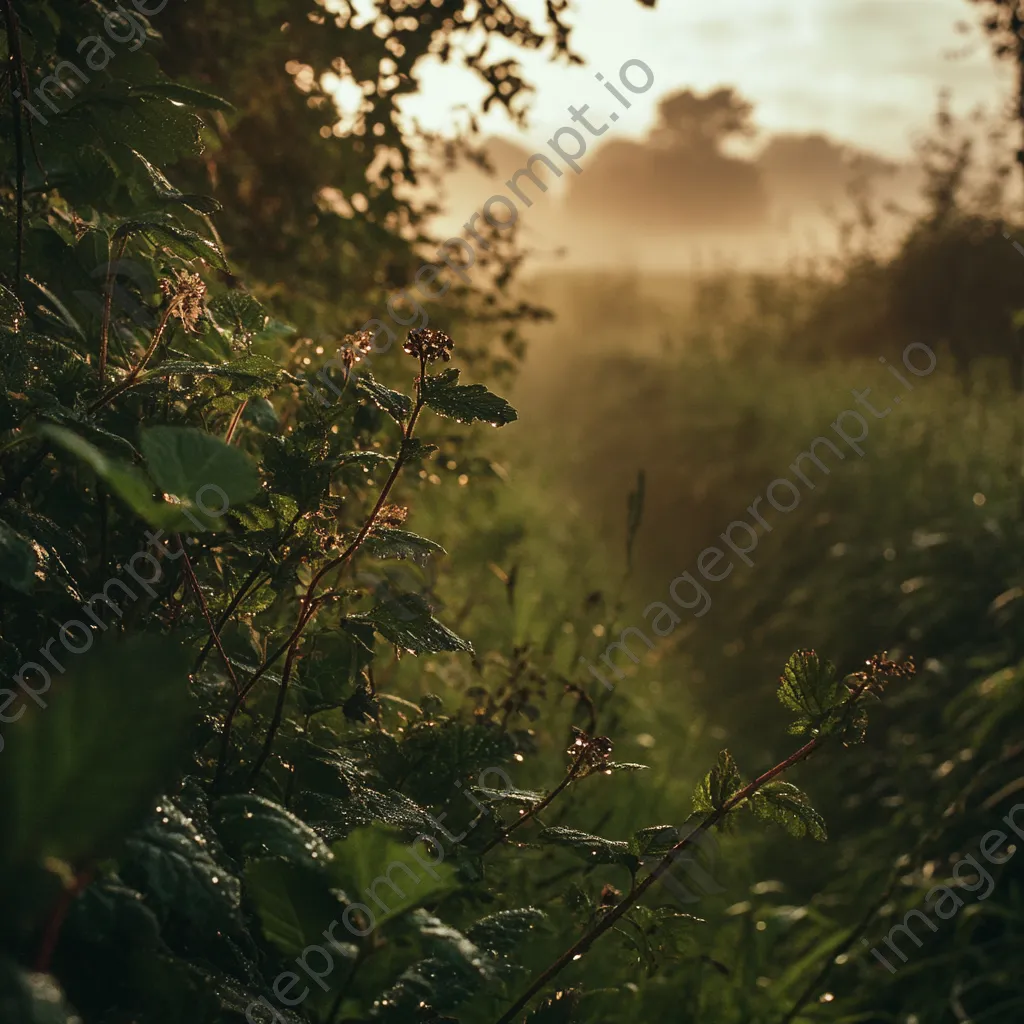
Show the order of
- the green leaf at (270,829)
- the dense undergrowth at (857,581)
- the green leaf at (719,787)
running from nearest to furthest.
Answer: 1. the green leaf at (270,829)
2. the green leaf at (719,787)
3. the dense undergrowth at (857,581)

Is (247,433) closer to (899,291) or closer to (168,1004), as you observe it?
(168,1004)

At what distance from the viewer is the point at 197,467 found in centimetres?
72

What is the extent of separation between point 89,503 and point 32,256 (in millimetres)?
343

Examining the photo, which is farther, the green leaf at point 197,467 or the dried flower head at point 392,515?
the dried flower head at point 392,515

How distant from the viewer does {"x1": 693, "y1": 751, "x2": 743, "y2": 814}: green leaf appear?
40.0 inches

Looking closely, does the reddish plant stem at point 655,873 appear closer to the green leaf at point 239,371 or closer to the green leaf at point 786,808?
the green leaf at point 786,808

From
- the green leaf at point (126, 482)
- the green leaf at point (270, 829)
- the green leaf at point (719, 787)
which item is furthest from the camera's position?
the green leaf at point (719, 787)

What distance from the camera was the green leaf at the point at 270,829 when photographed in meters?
0.74

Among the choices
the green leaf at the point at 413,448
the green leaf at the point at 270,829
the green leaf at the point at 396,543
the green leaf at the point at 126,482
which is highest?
the green leaf at the point at 413,448

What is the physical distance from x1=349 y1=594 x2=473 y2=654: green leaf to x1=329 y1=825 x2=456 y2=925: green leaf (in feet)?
0.94

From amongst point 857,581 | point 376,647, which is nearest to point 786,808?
point 376,647

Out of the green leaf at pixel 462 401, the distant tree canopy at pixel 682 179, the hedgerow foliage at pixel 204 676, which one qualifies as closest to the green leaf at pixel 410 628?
the hedgerow foliage at pixel 204 676

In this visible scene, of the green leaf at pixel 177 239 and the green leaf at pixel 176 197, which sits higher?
the green leaf at pixel 176 197

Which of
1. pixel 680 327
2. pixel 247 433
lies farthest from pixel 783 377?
pixel 247 433
